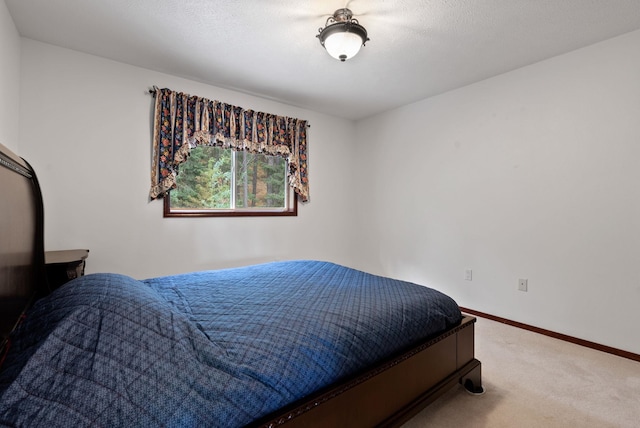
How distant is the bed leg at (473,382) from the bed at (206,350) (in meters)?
0.01

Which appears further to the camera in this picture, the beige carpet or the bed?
the beige carpet

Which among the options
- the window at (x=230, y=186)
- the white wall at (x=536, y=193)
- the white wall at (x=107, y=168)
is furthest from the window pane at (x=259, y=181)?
the white wall at (x=536, y=193)

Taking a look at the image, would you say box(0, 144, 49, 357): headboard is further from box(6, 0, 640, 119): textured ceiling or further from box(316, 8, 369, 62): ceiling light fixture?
box(316, 8, 369, 62): ceiling light fixture

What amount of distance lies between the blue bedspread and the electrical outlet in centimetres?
174

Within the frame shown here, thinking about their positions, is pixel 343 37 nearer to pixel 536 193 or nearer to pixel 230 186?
pixel 230 186

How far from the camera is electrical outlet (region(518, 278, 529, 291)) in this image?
2.71 metres

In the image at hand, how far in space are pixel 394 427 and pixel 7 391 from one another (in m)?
1.26

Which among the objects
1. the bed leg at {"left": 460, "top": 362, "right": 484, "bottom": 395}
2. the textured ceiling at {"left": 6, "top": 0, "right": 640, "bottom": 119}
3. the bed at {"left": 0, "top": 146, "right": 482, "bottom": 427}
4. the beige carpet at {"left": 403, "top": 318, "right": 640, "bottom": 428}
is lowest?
the beige carpet at {"left": 403, "top": 318, "right": 640, "bottom": 428}

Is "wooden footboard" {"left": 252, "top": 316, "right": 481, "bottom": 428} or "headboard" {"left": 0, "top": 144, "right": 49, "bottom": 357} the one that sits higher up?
"headboard" {"left": 0, "top": 144, "right": 49, "bottom": 357}

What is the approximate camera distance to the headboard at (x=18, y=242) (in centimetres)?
93

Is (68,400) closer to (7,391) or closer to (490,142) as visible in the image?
(7,391)

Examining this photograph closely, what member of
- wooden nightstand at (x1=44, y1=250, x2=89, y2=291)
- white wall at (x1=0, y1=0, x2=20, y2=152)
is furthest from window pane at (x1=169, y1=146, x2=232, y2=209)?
white wall at (x1=0, y1=0, x2=20, y2=152)

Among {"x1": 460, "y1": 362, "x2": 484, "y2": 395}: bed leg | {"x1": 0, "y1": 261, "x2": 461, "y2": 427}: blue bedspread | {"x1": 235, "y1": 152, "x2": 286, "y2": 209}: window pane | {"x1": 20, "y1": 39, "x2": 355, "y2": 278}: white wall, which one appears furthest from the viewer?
{"x1": 235, "y1": 152, "x2": 286, "y2": 209}: window pane

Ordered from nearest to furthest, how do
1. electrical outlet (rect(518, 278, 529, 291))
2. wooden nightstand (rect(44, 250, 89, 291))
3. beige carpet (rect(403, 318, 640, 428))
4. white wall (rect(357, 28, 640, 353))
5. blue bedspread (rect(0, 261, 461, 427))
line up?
blue bedspread (rect(0, 261, 461, 427)) < beige carpet (rect(403, 318, 640, 428)) < wooden nightstand (rect(44, 250, 89, 291)) < white wall (rect(357, 28, 640, 353)) < electrical outlet (rect(518, 278, 529, 291))
